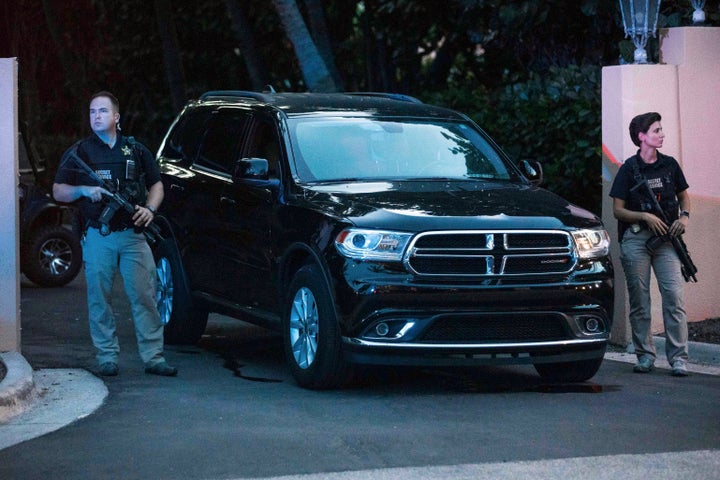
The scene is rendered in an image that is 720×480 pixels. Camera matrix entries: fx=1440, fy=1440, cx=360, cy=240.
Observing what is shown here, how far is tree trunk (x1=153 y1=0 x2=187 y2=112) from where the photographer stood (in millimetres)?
24453

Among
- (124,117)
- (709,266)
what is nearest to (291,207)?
(709,266)

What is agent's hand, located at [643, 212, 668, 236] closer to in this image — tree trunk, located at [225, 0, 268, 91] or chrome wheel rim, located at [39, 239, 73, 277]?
chrome wheel rim, located at [39, 239, 73, 277]

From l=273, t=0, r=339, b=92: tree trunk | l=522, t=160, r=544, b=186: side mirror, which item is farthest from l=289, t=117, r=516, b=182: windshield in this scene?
l=273, t=0, r=339, b=92: tree trunk

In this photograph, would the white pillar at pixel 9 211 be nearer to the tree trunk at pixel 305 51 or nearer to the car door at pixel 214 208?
the car door at pixel 214 208

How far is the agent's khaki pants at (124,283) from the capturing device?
31.5 feet

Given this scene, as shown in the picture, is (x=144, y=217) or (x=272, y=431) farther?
(x=144, y=217)

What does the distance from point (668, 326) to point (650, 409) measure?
175cm

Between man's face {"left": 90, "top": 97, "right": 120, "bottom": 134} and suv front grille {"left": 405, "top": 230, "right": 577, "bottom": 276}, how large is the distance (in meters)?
2.38

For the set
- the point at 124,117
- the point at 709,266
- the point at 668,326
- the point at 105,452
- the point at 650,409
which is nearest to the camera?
the point at 105,452

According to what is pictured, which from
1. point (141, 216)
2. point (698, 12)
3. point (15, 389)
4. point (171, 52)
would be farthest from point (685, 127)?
point (171, 52)

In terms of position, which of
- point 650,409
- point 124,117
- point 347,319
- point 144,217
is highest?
point 124,117

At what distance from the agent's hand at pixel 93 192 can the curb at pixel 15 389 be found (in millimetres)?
1140

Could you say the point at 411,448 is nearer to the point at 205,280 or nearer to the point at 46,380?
the point at 46,380

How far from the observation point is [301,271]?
9016 mm
